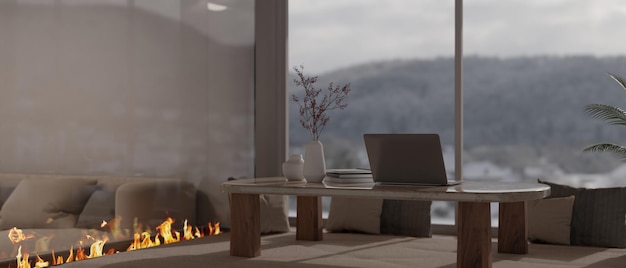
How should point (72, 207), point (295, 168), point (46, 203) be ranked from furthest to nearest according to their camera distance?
point (295, 168) → point (72, 207) → point (46, 203)

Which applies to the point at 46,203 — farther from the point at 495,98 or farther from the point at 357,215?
the point at 495,98

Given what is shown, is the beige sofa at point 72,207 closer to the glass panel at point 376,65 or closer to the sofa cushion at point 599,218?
the glass panel at point 376,65

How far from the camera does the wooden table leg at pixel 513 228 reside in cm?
430

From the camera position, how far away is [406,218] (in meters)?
5.25

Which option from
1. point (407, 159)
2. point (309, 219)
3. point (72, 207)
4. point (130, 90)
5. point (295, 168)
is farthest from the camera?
point (309, 219)

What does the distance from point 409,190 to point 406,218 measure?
1.72 metres

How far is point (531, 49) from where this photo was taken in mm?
5820

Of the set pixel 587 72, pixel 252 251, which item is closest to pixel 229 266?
pixel 252 251

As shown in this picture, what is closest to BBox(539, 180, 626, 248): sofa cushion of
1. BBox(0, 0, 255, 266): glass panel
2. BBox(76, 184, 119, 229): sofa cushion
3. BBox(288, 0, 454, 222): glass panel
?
BBox(288, 0, 454, 222): glass panel

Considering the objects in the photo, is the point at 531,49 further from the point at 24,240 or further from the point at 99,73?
the point at 24,240

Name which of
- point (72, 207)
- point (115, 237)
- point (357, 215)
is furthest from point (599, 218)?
point (72, 207)

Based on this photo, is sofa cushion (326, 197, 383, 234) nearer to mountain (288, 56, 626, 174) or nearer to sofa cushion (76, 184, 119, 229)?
mountain (288, 56, 626, 174)

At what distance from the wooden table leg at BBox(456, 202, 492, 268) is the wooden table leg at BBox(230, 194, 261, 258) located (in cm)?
116

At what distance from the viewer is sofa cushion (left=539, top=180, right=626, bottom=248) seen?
468 cm
